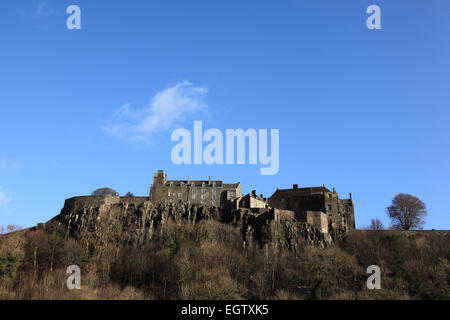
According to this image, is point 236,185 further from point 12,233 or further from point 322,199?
point 12,233

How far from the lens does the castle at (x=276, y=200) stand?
78188mm

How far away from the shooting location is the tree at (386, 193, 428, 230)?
93000 mm

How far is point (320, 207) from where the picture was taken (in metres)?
81.2

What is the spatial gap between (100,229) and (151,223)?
10188mm

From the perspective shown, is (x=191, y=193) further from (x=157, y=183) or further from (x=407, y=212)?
(x=407, y=212)

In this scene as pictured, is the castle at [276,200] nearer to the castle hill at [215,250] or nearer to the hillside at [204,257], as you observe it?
the castle hill at [215,250]

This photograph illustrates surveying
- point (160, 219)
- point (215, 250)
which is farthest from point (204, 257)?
point (160, 219)

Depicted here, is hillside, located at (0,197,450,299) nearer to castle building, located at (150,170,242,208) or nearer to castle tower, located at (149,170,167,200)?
castle tower, located at (149,170,167,200)

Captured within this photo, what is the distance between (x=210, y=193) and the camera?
8762cm

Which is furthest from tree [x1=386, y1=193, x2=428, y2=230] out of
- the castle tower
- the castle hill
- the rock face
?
the castle tower

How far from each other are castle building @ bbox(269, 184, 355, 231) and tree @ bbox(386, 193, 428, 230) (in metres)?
21.6

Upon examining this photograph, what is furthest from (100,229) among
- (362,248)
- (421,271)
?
(421,271)
